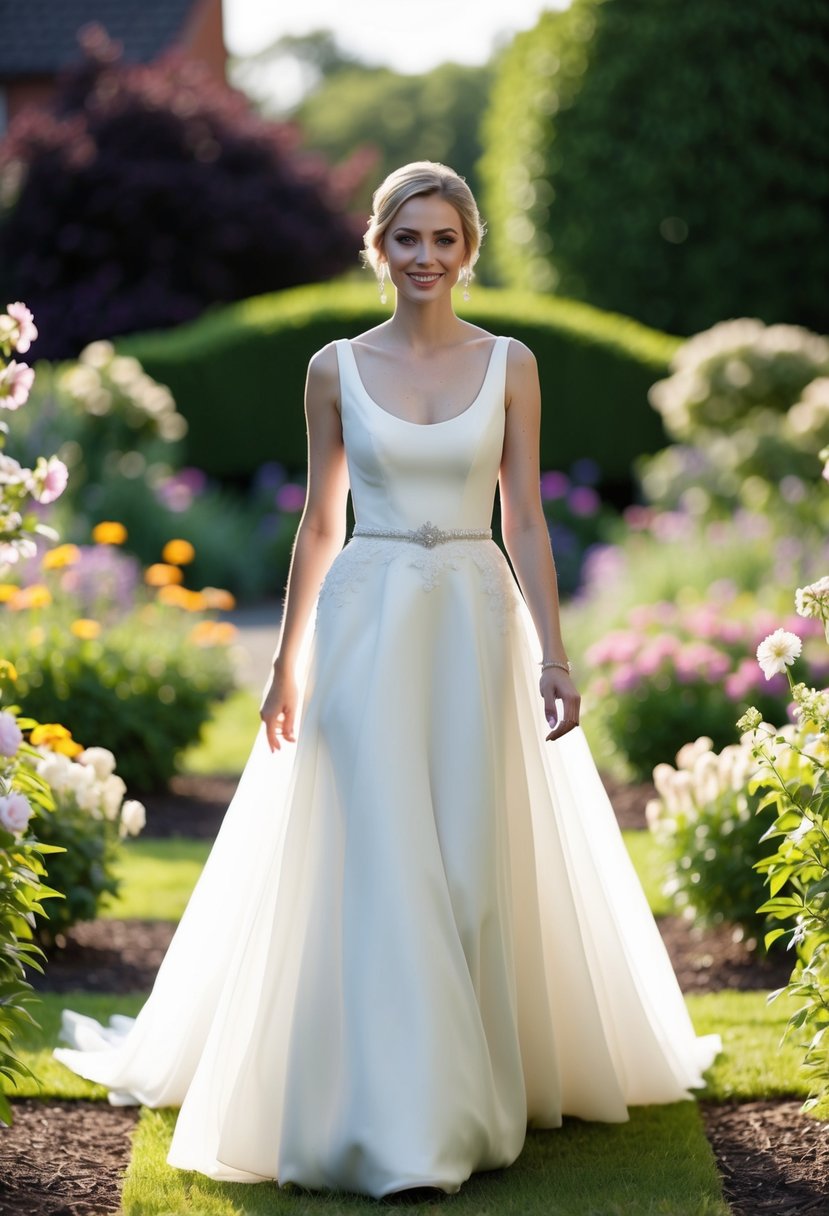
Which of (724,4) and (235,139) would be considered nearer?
(235,139)

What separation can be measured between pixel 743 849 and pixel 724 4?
839 inches

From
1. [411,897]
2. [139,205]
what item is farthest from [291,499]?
[411,897]

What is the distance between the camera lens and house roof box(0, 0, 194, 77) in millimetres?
25562

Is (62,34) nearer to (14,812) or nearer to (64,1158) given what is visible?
(64,1158)

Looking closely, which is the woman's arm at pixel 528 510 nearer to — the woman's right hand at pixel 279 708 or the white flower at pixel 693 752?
the woman's right hand at pixel 279 708

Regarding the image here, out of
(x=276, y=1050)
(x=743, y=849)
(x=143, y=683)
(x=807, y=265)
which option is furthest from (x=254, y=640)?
(x=807, y=265)

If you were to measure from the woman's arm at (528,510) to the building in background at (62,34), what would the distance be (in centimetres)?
2303

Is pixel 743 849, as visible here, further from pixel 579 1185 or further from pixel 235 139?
pixel 235 139

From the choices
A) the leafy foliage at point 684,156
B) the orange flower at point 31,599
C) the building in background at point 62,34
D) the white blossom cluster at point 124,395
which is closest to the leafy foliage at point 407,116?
the building in background at point 62,34

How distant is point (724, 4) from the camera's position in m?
24.4

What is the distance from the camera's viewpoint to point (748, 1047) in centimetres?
471

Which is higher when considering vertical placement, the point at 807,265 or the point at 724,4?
the point at 724,4

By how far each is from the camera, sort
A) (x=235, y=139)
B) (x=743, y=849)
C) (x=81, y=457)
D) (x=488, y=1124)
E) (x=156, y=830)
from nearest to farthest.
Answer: (x=488, y=1124), (x=743, y=849), (x=156, y=830), (x=81, y=457), (x=235, y=139)

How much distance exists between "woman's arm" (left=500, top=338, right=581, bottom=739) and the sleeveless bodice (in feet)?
0.14
